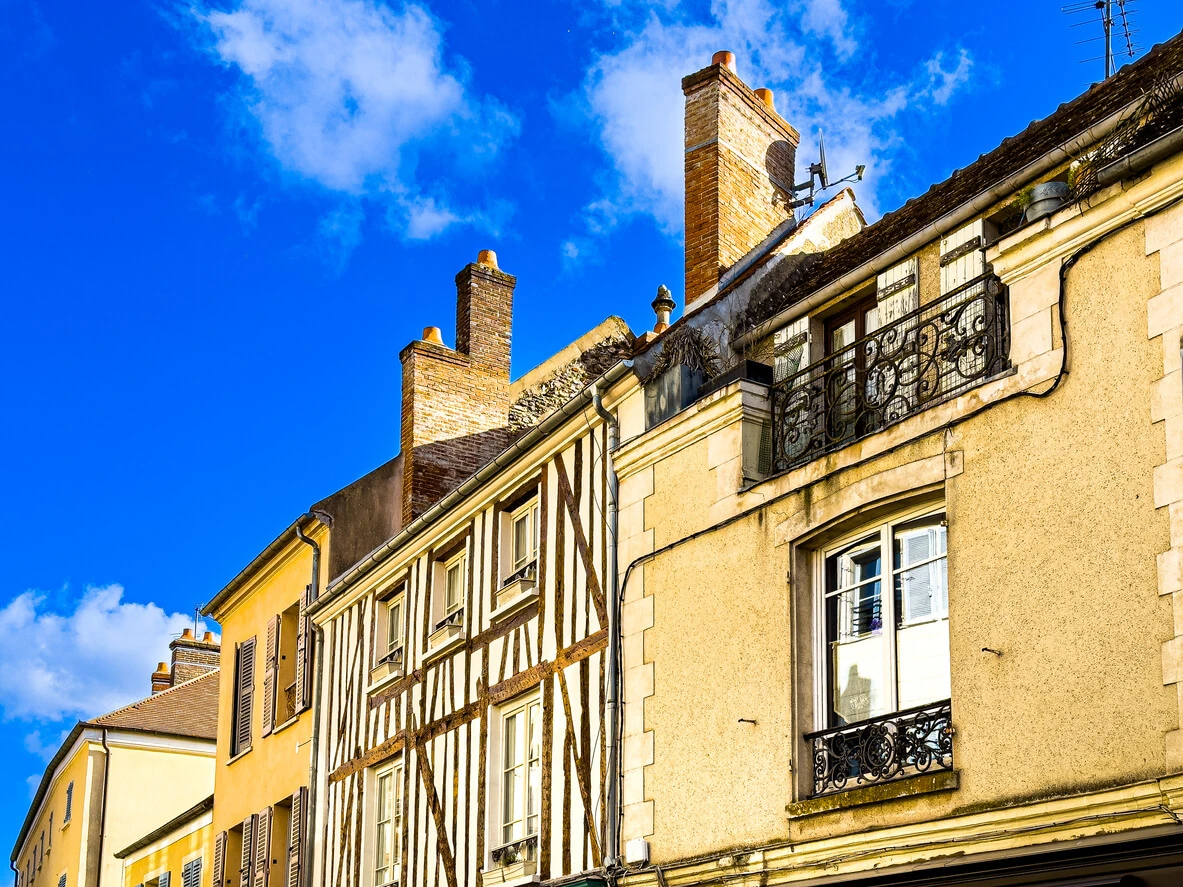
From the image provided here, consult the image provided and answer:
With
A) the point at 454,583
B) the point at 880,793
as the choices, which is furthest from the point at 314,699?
the point at 880,793

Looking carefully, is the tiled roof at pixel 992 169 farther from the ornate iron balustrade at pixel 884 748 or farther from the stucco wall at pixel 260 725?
the stucco wall at pixel 260 725

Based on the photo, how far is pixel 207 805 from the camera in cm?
2005

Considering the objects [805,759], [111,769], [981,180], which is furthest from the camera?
[111,769]

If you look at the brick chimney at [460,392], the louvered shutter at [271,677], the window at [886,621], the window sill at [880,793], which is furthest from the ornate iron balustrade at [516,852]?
the louvered shutter at [271,677]

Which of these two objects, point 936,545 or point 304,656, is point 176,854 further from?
point 936,545

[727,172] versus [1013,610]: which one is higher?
[727,172]

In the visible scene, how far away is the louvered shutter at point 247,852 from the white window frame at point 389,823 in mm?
3277

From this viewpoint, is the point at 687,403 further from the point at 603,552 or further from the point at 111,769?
the point at 111,769

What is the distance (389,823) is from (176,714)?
47.0ft

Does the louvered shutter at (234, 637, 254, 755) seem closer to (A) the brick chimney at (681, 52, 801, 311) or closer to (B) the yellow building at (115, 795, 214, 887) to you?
(B) the yellow building at (115, 795, 214, 887)

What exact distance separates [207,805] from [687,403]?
11695 mm

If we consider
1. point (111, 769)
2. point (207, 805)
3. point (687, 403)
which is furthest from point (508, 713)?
point (111, 769)

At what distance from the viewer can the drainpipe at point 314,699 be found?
16.1 meters

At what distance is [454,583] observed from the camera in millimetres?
14609
